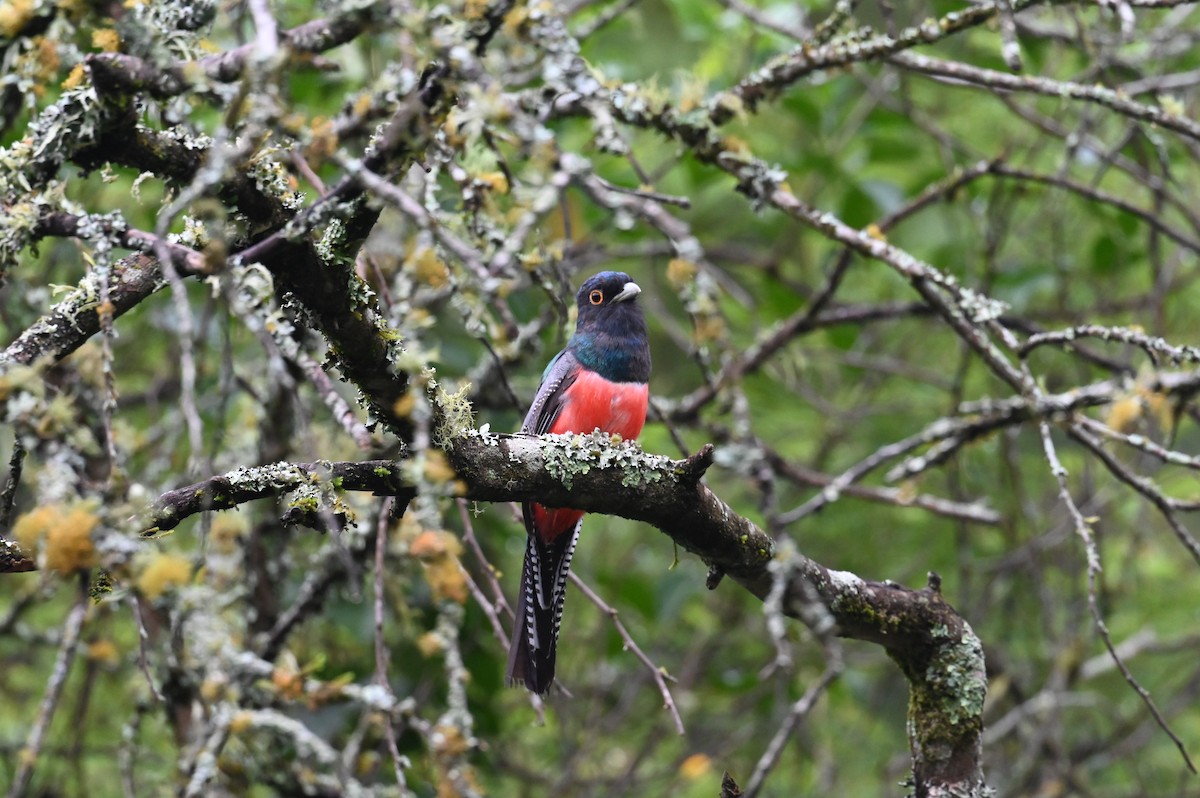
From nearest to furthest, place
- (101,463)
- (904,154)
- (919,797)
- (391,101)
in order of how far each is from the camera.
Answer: (391,101), (919,797), (101,463), (904,154)

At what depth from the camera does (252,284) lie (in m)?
2.55

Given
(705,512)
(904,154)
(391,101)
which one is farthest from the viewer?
(904,154)

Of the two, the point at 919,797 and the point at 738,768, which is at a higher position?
the point at 738,768

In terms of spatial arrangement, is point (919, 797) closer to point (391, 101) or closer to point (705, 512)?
point (705, 512)

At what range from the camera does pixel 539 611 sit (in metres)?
4.73

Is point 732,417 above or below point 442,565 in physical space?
above

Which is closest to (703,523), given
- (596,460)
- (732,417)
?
(596,460)

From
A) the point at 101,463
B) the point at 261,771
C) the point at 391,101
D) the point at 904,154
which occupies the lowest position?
the point at 261,771

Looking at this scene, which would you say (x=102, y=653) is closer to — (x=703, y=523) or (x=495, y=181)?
(x=495, y=181)

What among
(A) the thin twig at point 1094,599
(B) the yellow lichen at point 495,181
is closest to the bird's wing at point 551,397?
(B) the yellow lichen at point 495,181

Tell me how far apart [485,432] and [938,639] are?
162 centimetres

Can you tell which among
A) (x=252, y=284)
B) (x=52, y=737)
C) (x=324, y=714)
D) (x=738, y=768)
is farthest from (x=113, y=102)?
(x=738, y=768)

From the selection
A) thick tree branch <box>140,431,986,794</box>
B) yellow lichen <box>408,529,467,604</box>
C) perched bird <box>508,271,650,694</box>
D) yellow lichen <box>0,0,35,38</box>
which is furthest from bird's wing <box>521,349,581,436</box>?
yellow lichen <box>0,0,35,38</box>

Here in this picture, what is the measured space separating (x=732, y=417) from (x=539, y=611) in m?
1.12
